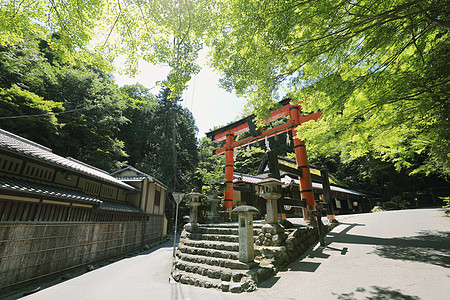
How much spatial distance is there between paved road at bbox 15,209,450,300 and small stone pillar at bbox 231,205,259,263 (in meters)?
0.84

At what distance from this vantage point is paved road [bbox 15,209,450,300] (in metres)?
3.64

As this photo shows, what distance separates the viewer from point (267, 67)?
5.21 meters

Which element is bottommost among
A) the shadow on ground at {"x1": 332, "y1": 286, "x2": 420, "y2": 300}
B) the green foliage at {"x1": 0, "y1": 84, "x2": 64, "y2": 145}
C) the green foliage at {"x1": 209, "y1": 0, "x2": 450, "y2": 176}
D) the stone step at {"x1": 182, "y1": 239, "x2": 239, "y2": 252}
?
the shadow on ground at {"x1": 332, "y1": 286, "x2": 420, "y2": 300}

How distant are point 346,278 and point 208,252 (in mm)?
3968

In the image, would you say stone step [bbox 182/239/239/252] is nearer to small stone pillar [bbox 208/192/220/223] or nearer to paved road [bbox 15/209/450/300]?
paved road [bbox 15/209/450/300]

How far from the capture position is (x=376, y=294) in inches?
136

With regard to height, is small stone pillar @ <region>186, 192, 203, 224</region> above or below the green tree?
below

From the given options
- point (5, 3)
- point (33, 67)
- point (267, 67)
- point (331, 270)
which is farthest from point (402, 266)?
point (33, 67)

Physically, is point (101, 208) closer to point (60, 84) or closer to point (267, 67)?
point (267, 67)

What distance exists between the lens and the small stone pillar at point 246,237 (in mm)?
5270

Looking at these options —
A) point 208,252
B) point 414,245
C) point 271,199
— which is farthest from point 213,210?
point 414,245

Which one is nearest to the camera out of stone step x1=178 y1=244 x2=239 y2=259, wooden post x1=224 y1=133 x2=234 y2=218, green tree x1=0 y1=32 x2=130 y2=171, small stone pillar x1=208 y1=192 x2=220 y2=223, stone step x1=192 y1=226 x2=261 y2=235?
stone step x1=178 y1=244 x2=239 y2=259

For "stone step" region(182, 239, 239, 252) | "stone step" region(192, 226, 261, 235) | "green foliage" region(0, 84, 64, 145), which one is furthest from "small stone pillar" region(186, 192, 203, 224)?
"green foliage" region(0, 84, 64, 145)

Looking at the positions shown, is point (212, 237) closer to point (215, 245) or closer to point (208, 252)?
point (215, 245)
